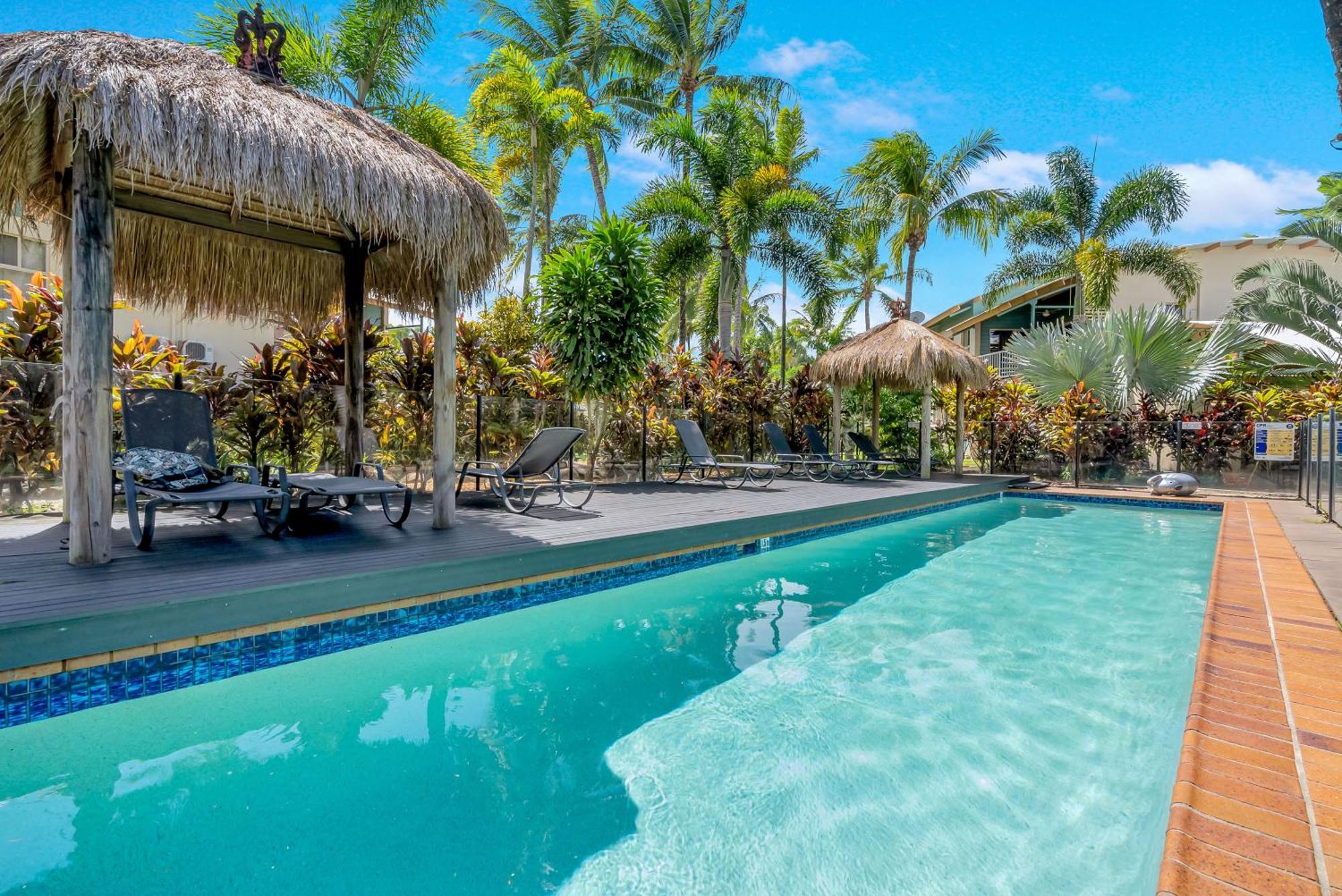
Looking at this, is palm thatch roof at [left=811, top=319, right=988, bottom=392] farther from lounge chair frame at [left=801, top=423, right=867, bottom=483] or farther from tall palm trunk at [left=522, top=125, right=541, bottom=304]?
tall palm trunk at [left=522, top=125, right=541, bottom=304]

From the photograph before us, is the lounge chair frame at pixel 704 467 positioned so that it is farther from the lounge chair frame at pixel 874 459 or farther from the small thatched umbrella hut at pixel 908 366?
the small thatched umbrella hut at pixel 908 366

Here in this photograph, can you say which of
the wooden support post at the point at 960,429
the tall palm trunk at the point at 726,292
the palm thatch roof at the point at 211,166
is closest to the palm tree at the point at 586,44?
the tall palm trunk at the point at 726,292

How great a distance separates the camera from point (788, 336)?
42.2m

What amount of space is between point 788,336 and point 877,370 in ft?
99.4

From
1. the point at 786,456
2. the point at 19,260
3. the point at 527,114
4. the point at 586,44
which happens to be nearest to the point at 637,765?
the point at 786,456

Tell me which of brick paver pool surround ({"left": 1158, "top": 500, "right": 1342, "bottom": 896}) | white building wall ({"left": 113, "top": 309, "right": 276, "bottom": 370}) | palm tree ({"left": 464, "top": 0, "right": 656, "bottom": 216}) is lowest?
brick paver pool surround ({"left": 1158, "top": 500, "right": 1342, "bottom": 896})

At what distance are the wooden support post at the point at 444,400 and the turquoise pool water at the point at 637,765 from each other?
112cm

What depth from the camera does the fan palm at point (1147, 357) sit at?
1384 cm

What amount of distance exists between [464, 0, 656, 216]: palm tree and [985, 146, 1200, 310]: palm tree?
11.3m

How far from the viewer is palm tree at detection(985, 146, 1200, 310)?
18.9 metres

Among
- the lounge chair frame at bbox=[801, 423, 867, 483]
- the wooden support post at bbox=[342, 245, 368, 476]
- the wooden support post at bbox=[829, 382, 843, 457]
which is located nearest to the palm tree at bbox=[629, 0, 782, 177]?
the wooden support post at bbox=[829, 382, 843, 457]

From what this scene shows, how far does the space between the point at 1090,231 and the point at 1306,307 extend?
336 inches

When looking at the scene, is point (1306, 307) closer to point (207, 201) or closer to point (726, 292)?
point (726, 292)

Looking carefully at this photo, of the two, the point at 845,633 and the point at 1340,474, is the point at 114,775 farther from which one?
the point at 1340,474
